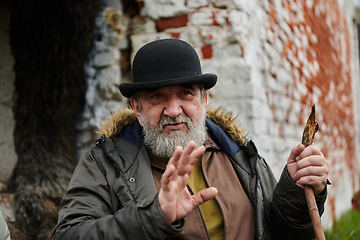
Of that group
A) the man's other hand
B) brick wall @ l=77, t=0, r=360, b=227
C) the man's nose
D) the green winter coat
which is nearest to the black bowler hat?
the man's nose

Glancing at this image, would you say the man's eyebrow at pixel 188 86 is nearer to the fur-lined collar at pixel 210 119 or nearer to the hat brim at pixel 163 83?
the hat brim at pixel 163 83

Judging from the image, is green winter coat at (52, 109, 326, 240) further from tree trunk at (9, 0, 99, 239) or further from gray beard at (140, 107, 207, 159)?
tree trunk at (9, 0, 99, 239)

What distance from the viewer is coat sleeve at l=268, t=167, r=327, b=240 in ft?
4.93

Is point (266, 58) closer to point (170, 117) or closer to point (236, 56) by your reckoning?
point (236, 56)

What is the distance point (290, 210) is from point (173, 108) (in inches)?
28.7

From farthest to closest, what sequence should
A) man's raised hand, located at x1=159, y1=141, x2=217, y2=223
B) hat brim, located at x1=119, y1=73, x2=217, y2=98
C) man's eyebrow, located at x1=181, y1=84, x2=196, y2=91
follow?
1. man's eyebrow, located at x1=181, y1=84, x2=196, y2=91
2. hat brim, located at x1=119, y1=73, x2=217, y2=98
3. man's raised hand, located at x1=159, y1=141, x2=217, y2=223

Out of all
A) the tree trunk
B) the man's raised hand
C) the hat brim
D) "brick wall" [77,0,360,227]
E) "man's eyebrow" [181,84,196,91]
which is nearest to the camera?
the man's raised hand

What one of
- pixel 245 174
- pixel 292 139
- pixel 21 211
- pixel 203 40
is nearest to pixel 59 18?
pixel 203 40

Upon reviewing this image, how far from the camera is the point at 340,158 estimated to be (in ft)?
17.6

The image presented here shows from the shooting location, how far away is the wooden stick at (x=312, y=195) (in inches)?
52.3

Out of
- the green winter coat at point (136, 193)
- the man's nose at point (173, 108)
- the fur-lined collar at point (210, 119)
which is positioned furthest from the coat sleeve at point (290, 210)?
the man's nose at point (173, 108)

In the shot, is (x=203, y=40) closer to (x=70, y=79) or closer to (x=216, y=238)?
(x=70, y=79)

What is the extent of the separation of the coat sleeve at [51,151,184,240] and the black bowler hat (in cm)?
44

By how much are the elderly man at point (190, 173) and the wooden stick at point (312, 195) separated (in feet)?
0.12
